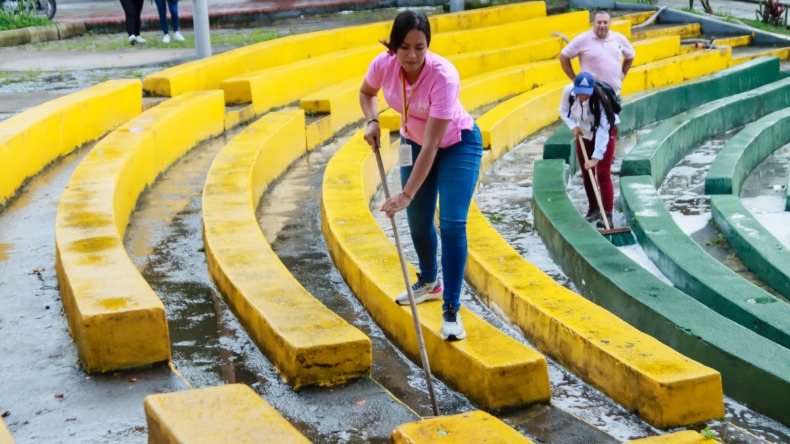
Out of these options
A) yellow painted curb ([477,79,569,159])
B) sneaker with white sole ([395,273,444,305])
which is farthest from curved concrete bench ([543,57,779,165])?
sneaker with white sole ([395,273,444,305])

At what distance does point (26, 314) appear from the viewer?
191 inches

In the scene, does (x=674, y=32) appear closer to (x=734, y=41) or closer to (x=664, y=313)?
(x=734, y=41)

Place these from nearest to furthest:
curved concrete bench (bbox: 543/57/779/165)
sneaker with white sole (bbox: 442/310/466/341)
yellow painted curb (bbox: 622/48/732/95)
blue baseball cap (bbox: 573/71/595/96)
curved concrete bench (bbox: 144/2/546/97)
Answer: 1. sneaker with white sole (bbox: 442/310/466/341)
2. blue baseball cap (bbox: 573/71/595/96)
3. curved concrete bench (bbox: 144/2/546/97)
4. curved concrete bench (bbox: 543/57/779/165)
5. yellow painted curb (bbox: 622/48/732/95)

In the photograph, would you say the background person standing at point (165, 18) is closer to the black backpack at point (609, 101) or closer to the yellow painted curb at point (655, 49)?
the yellow painted curb at point (655, 49)

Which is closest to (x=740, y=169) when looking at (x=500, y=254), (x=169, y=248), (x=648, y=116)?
(x=648, y=116)

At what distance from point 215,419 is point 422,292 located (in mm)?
1833

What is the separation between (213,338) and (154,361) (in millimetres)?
654

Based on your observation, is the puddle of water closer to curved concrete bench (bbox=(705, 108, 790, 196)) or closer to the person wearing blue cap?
curved concrete bench (bbox=(705, 108, 790, 196))

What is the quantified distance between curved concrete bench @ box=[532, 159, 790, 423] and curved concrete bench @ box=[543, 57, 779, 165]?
302 cm

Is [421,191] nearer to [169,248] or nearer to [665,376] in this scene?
[665,376]

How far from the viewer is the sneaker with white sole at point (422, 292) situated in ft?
16.6

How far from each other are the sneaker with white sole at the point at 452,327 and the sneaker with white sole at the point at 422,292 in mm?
432

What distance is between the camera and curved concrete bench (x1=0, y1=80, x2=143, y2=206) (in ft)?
21.8

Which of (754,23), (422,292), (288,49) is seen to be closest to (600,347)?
(422,292)
